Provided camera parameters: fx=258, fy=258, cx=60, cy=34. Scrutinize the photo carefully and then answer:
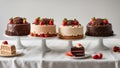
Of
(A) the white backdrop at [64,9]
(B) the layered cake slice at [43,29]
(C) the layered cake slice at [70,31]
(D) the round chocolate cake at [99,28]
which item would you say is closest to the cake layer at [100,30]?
(D) the round chocolate cake at [99,28]

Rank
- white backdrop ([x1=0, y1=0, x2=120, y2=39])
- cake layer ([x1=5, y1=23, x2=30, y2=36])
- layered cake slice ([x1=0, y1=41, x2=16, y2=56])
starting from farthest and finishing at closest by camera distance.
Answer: white backdrop ([x1=0, y1=0, x2=120, y2=39]), cake layer ([x1=5, y1=23, x2=30, y2=36]), layered cake slice ([x1=0, y1=41, x2=16, y2=56])

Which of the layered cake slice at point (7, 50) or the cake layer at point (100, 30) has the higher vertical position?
the cake layer at point (100, 30)

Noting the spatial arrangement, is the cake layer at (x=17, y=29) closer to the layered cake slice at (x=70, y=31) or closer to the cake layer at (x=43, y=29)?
the cake layer at (x=43, y=29)

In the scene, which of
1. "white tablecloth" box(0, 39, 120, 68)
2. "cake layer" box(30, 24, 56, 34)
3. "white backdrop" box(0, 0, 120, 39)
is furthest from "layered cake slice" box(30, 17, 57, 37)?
"white backdrop" box(0, 0, 120, 39)

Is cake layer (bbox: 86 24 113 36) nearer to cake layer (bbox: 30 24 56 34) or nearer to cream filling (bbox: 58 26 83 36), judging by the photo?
cream filling (bbox: 58 26 83 36)

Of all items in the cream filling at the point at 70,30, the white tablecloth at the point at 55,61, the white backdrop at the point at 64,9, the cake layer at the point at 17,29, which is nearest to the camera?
the white tablecloth at the point at 55,61

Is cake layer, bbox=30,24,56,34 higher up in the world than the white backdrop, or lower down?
lower down

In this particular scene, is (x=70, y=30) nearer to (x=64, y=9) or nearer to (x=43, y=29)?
(x=43, y=29)

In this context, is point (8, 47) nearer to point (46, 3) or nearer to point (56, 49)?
point (56, 49)

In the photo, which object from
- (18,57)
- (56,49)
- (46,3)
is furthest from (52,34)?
(46,3)
